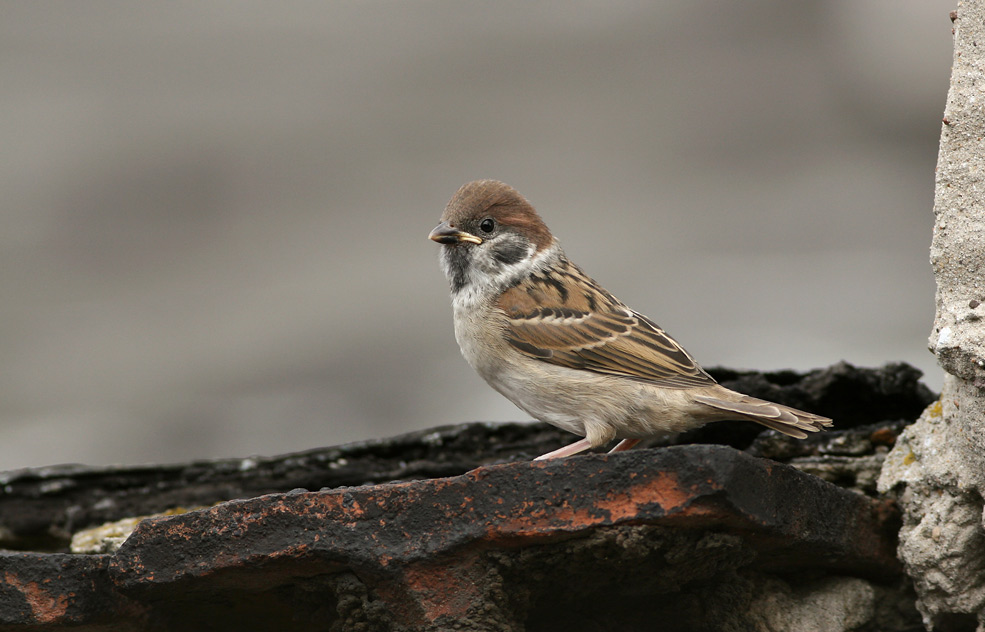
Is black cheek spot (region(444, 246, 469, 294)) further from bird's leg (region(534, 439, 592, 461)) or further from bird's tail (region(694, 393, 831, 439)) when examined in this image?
bird's tail (region(694, 393, 831, 439))

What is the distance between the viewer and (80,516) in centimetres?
384

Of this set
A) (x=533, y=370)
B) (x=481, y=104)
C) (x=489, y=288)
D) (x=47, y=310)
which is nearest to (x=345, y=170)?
(x=481, y=104)

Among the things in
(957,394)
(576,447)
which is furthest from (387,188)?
(957,394)

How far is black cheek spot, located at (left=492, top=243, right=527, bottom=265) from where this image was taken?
4.59 m

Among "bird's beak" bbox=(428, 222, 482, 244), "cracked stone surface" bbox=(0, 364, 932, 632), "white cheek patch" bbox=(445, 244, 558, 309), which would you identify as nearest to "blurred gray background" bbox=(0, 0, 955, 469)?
"white cheek patch" bbox=(445, 244, 558, 309)

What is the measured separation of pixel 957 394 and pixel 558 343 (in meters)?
1.53

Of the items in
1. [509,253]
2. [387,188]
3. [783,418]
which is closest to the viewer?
[783,418]

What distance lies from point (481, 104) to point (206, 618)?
468 centimetres

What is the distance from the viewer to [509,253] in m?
4.61

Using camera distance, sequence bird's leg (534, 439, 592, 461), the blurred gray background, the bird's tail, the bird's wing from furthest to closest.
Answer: the blurred gray background < the bird's wing < bird's leg (534, 439, 592, 461) < the bird's tail

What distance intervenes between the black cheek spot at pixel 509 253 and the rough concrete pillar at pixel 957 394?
1842 mm

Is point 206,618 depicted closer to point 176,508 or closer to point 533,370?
point 176,508

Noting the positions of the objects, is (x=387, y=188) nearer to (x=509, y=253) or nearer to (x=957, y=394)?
(x=509, y=253)

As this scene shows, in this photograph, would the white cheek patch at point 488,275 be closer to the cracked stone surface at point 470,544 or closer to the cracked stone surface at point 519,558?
the cracked stone surface at point 519,558
